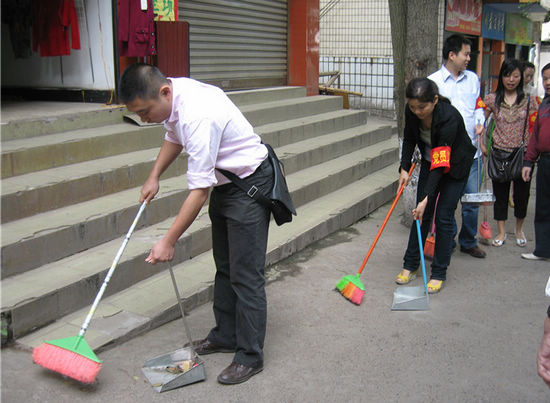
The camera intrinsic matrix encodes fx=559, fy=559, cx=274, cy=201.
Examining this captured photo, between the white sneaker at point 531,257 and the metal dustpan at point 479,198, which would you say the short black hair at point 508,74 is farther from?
the white sneaker at point 531,257

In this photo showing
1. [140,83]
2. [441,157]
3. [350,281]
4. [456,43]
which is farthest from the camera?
[456,43]

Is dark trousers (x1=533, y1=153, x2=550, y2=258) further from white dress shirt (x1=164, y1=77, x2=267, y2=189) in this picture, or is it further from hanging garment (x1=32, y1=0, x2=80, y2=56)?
hanging garment (x1=32, y1=0, x2=80, y2=56)

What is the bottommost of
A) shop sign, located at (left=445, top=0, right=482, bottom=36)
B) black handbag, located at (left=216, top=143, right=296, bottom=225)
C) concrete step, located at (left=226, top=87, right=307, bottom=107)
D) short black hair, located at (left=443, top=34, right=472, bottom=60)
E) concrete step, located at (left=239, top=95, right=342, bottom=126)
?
black handbag, located at (left=216, top=143, right=296, bottom=225)

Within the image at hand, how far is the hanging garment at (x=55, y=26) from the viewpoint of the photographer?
6332 mm

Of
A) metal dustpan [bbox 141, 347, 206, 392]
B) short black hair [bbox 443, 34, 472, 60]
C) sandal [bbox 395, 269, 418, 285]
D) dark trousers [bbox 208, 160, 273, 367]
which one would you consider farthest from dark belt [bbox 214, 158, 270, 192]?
short black hair [bbox 443, 34, 472, 60]

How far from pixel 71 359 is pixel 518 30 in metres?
19.6

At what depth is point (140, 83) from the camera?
9.10 ft

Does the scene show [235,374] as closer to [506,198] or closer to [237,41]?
[506,198]

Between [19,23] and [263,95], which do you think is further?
[263,95]

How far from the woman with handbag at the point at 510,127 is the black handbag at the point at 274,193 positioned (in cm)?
314

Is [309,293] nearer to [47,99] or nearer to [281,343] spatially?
[281,343]

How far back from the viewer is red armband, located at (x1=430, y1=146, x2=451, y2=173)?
4246mm

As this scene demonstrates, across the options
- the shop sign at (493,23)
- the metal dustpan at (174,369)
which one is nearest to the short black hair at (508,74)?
the metal dustpan at (174,369)

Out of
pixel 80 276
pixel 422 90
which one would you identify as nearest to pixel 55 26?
pixel 80 276
